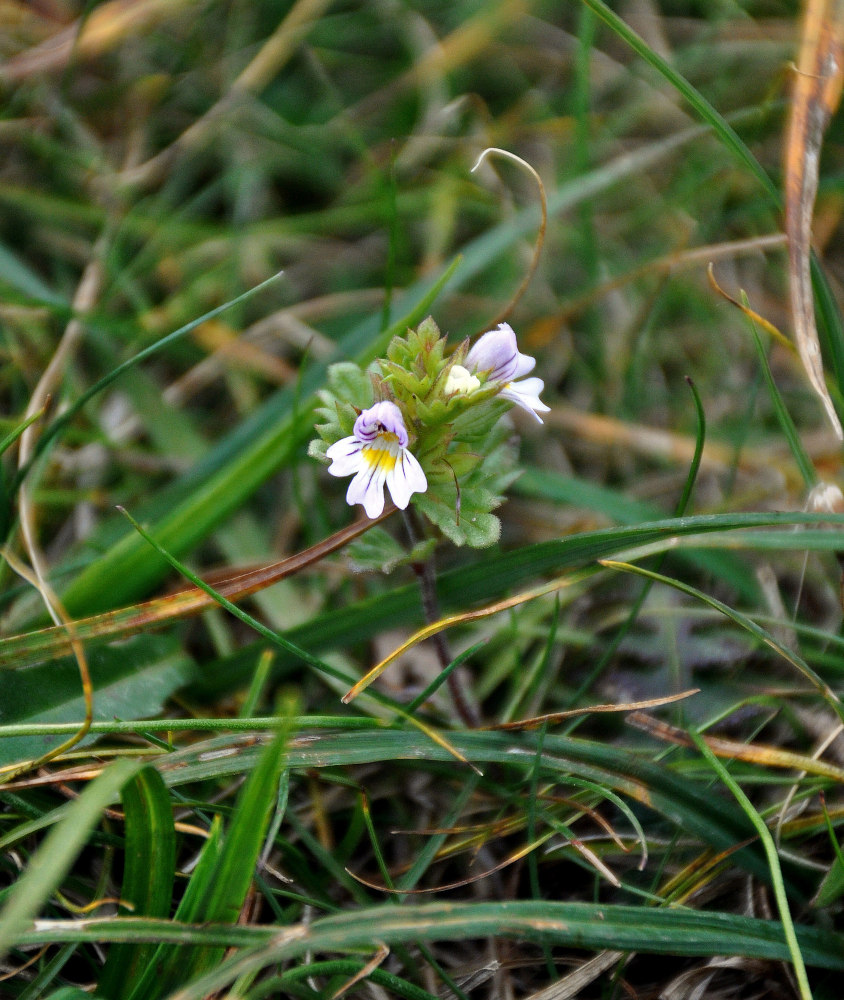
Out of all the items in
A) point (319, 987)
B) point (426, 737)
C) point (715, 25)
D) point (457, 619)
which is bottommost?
point (319, 987)

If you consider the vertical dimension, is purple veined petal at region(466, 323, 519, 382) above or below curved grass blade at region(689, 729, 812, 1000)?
above

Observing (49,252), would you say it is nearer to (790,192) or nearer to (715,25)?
(790,192)

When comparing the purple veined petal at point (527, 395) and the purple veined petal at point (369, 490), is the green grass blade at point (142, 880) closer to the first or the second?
the purple veined petal at point (369, 490)

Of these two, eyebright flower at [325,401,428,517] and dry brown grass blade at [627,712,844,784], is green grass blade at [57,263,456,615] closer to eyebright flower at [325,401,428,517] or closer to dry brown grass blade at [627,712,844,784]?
eyebright flower at [325,401,428,517]

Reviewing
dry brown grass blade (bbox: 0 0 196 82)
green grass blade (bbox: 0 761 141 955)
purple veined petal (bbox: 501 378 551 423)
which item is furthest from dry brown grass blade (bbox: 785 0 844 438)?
dry brown grass blade (bbox: 0 0 196 82)

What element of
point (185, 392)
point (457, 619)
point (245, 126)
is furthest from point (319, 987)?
point (245, 126)

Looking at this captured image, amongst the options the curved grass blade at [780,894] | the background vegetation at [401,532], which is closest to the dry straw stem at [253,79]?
the background vegetation at [401,532]

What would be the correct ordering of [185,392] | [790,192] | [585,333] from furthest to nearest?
[585,333] < [185,392] < [790,192]
